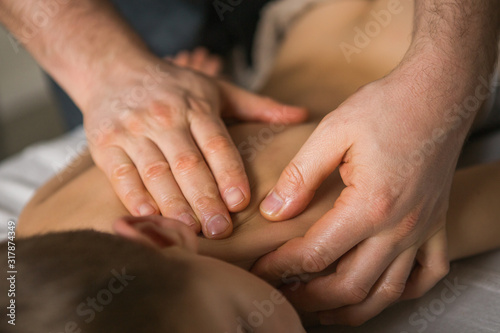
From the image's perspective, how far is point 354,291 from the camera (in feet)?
2.32

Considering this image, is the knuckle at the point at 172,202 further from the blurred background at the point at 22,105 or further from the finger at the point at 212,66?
the blurred background at the point at 22,105

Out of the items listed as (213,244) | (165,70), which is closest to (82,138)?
(165,70)

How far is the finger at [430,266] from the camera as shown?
778mm

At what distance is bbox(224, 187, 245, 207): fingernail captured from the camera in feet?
2.34

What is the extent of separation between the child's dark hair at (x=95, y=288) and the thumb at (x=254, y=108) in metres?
0.42

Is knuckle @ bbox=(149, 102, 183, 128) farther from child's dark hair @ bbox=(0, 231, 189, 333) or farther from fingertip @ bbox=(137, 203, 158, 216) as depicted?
child's dark hair @ bbox=(0, 231, 189, 333)

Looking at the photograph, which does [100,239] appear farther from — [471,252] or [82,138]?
[82,138]

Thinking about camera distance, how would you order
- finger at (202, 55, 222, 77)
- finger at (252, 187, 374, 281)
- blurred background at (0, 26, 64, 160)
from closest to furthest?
1. finger at (252, 187, 374, 281)
2. finger at (202, 55, 222, 77)
3. blurred background at (0, 26, 64, 160)

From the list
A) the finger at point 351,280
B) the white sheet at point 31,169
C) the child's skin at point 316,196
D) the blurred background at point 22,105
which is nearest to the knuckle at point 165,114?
the child's skin at point 316,196

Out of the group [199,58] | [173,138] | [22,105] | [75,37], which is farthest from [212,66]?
[22,105]

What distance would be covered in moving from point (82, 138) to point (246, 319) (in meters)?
1.07

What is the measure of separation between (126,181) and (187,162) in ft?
0.32

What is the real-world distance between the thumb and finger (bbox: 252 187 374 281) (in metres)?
0.26

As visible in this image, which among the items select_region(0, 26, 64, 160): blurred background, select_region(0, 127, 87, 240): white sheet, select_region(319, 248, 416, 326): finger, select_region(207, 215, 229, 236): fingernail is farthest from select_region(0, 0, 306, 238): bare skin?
select_region(0, 26, 64, 160): blurred background
